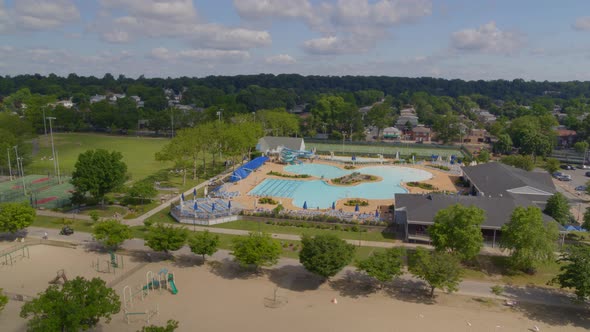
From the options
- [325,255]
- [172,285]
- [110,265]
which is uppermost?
[325,255]

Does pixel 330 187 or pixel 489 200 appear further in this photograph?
pixel 330 187

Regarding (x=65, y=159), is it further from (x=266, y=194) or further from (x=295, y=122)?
(x=295, y=122)

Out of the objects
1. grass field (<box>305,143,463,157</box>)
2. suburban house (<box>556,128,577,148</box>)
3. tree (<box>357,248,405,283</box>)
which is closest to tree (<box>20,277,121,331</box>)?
tree (<box>357,248,405,283</box>)

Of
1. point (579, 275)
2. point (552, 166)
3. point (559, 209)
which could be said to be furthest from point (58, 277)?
point (552, 166)

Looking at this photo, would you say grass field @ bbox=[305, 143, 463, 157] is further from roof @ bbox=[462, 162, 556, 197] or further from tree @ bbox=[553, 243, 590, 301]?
tree @ bbox=[553, 243, 590, 301]

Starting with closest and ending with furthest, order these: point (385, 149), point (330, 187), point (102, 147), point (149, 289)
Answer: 1. point (149, 289)
2. point (330, 187)
3. point (102, 147)
4. point (385, 149)

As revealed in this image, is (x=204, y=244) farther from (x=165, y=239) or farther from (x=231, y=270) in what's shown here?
(x=165, y=239)

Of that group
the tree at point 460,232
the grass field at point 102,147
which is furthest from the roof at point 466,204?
the grass field at point 102,147
